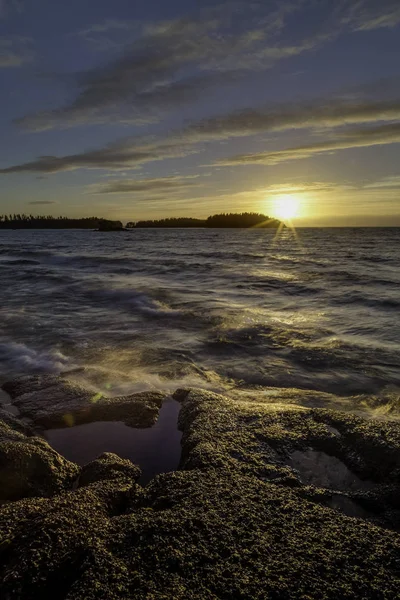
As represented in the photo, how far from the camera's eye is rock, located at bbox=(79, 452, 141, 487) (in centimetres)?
296

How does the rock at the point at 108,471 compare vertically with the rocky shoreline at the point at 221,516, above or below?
below

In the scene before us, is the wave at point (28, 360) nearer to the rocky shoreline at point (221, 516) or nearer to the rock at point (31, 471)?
the rocky shoreline at point (221, 516)

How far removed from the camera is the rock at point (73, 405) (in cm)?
426

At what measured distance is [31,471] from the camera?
3.03 metres

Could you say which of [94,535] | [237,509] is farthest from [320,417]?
[94,535]

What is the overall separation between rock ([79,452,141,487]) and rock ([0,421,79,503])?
0.52 feet

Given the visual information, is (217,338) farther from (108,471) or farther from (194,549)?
(194,549)

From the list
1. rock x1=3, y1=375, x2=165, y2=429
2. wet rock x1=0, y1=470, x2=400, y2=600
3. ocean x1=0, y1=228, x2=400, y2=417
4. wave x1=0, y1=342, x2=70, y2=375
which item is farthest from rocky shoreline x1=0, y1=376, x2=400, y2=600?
wave x1=0, y1=342, x2=70, y2=375

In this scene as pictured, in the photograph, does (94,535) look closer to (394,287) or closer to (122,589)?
(122,589)

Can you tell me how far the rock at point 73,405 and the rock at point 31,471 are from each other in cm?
97

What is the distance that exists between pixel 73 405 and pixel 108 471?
5.81ft

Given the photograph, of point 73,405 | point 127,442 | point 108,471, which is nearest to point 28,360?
point 73,405

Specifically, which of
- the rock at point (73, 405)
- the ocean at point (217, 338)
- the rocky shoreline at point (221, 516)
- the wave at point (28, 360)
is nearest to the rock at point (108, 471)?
the rocky shoreline at point (221, 516)

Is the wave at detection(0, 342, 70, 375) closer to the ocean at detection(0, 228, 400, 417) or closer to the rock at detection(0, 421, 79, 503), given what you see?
the ocean at detection(0, 228, 400, 417)
